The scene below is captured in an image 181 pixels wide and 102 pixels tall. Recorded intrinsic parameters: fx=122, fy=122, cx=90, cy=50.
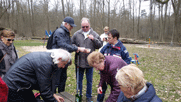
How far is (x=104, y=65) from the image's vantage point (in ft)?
6.77

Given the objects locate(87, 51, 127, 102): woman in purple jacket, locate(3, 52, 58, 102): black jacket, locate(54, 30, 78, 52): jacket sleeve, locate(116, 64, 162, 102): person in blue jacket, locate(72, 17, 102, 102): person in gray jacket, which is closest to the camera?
locate(116, 64, 162, 102): person in blue jacket

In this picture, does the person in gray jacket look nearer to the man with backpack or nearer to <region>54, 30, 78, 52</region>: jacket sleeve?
the man with backpack

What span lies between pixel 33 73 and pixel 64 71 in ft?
4.42

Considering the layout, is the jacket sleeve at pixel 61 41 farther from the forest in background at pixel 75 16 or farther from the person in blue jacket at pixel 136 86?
the forest in background at pixel 75 16

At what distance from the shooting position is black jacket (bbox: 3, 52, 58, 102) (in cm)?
179

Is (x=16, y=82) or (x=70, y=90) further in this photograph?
(x=70, y=90)

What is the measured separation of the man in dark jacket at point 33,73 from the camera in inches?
70.6

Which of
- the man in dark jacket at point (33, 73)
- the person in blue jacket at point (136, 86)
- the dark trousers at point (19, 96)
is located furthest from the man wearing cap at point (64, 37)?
the person in blue jacket at point (136, 86)

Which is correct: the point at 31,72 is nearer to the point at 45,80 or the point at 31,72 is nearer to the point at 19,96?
the point at 45,80

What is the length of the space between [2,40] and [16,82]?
1370 mm

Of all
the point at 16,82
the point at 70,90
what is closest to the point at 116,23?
the point at 70,90

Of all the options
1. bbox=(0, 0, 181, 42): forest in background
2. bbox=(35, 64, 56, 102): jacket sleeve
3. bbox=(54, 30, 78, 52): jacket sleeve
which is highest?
bbox=(0, 0, 181, 42): forest in background

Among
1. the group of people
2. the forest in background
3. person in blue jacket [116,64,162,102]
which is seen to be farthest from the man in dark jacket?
the forest in background

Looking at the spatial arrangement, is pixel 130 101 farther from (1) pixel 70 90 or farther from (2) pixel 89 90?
(1) pixel 70 90
